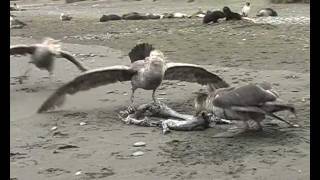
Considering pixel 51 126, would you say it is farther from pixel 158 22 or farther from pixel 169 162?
pixel 158 22

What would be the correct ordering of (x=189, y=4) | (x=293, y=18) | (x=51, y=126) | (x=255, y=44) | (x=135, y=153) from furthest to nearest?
(x=189, y=4) → (x=293, y=18) → (x=255, y=44) → (x=51, y=126) → (x=135, y=153)

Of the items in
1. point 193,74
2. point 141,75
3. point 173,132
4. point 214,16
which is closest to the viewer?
point 173,132

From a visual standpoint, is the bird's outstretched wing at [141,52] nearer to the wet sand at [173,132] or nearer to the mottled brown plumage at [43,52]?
the wet sand at [173,132]

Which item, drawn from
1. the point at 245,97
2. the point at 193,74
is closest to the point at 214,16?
the point at 193,74

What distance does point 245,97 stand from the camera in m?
6.02

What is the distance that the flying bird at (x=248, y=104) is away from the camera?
5.97 metres

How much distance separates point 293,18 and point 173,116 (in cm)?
1275

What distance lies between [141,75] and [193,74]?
1.00 m

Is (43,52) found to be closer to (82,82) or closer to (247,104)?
(82,82)

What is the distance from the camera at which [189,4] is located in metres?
29.8

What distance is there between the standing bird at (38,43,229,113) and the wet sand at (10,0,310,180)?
0.96ft

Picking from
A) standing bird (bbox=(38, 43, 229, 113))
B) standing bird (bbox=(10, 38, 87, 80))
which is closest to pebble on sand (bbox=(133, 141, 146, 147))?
standing bird (bbox=(38, 43, 229, 113))

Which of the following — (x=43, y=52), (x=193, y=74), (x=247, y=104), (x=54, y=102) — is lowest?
(x=54, y=102)
